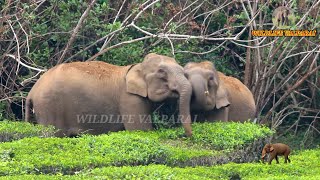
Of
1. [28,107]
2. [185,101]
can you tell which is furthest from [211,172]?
[28,107]

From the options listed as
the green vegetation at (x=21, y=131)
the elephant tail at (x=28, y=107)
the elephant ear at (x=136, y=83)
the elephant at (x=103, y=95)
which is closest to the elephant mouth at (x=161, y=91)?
the elephant at (x=103, y=95)

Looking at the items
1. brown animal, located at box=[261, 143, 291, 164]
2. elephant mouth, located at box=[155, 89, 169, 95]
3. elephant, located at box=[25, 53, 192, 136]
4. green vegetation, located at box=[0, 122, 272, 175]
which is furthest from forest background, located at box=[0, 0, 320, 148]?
brown animal, located at box=[261, 143, 291, 164]

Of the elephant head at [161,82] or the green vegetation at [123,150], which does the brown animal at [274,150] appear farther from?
the elephant head at [161,82]

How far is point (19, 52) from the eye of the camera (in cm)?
1518

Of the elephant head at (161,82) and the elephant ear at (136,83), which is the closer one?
A: the elephant head at (161,82)

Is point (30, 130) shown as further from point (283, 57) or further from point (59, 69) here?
point (283, 57)

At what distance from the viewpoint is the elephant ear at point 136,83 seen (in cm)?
1401

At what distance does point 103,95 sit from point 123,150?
2.71m

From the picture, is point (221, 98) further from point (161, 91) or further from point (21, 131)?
point (21, 131)

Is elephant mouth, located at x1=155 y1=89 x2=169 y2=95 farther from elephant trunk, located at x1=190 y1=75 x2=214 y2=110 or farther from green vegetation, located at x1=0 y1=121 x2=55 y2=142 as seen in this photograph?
green vegetation, located at x1=0 y1=121 x2=55 y2=142

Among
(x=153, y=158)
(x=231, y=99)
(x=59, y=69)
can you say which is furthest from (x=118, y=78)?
(x=153, y=158)

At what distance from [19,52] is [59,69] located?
1.53 metres

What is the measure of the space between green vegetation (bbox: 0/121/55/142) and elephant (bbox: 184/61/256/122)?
7.95 ft

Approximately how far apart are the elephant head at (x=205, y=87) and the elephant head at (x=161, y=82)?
1.09ft
